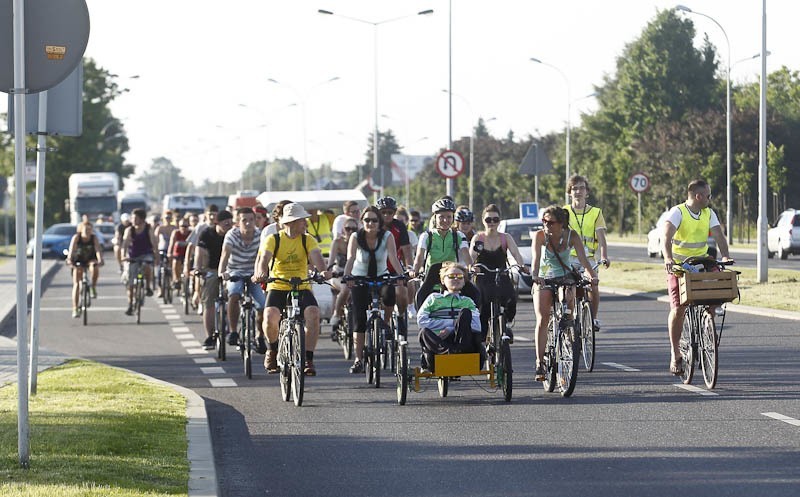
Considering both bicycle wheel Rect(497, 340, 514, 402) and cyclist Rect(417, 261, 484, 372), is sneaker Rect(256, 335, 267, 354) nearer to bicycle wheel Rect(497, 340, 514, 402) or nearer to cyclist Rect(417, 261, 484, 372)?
cyclist Rect(417, 261, 484, 372)

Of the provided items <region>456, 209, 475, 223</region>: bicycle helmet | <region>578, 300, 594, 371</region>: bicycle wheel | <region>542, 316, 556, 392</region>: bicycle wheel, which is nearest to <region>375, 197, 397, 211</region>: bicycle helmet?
<region>456, 209, 475, 223</region>: bicycle helmet

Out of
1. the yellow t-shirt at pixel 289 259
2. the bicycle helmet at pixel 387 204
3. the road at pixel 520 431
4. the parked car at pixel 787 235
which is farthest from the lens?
the parked car at pixel 787 235

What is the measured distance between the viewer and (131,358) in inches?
695

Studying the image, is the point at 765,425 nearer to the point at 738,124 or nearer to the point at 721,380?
the point at 721,380

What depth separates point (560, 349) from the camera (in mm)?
12977

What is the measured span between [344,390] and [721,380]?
3.27 meters

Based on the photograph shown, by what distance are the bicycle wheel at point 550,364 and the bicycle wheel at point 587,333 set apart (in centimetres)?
85

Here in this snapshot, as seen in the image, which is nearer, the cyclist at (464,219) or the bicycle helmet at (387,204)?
the cyclist at (464,219)

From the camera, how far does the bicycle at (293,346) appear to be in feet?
41.4

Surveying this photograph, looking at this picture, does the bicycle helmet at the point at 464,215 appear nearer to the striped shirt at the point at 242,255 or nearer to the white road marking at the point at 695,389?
the striped shirt at the point at 242,255

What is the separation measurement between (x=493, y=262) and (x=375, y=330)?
1.37 meters

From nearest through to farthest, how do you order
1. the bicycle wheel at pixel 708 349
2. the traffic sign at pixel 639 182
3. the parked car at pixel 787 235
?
the bicycle wheel at pixel 708 349, the traffic sign at pixel 639 182, the parked car at pixel 787 235

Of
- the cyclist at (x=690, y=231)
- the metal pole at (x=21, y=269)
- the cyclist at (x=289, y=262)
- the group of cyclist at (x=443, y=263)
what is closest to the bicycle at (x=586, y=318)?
the group of cyclist at (x=443, y=263)

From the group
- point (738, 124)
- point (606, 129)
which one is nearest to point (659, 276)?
point (738, 124)
